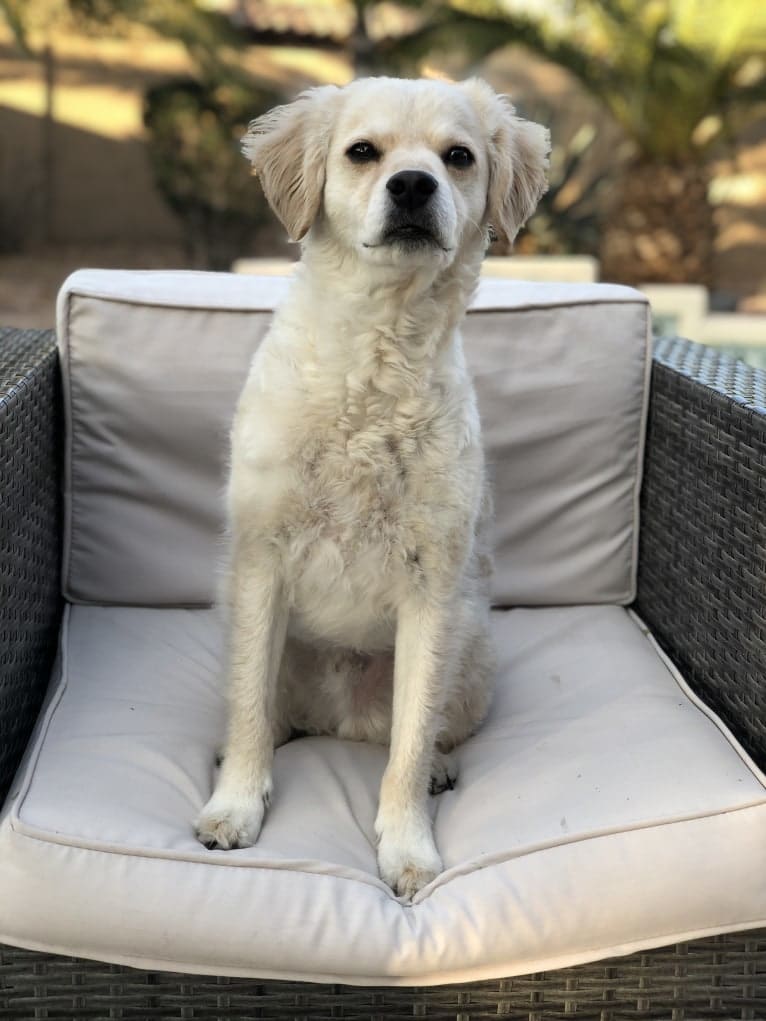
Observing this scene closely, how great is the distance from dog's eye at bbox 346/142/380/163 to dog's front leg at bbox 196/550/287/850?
71cm

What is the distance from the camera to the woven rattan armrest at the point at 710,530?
2113mm

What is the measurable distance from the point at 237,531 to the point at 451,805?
0.62m

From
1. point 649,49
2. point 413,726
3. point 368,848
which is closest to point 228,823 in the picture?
point 368,848

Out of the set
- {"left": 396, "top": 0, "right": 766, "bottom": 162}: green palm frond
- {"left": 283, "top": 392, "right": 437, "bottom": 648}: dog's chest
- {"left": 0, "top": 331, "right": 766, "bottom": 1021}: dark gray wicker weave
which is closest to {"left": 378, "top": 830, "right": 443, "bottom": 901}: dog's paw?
{"left": 0, "top": 331, "right": 766, "bottom": 1021}: dark gray wicker weave

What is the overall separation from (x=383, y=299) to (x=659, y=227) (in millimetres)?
6614

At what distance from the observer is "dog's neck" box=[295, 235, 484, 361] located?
6.68 ft

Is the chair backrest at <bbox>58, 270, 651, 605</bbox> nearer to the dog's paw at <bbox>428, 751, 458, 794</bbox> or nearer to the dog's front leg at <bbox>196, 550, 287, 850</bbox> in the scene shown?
the dog's front leg at <bbox>196, 550, 287, 850</bbox>

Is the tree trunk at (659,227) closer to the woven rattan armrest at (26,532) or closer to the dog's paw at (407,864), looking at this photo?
the woven rattan armrest at (26,532)

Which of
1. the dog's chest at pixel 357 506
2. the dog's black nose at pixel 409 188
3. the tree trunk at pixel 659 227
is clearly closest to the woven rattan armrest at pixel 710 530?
the dog's chest at pixel 357 506

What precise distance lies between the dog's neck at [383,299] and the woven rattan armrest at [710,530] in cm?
58

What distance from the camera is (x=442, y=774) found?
221 centimetres

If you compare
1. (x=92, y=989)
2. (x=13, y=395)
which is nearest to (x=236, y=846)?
(x=92, y=989)

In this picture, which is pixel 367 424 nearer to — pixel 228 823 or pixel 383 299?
pixel 383 299

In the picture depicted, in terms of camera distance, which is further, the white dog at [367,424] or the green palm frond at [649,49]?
the green palm frond at [649,49]
